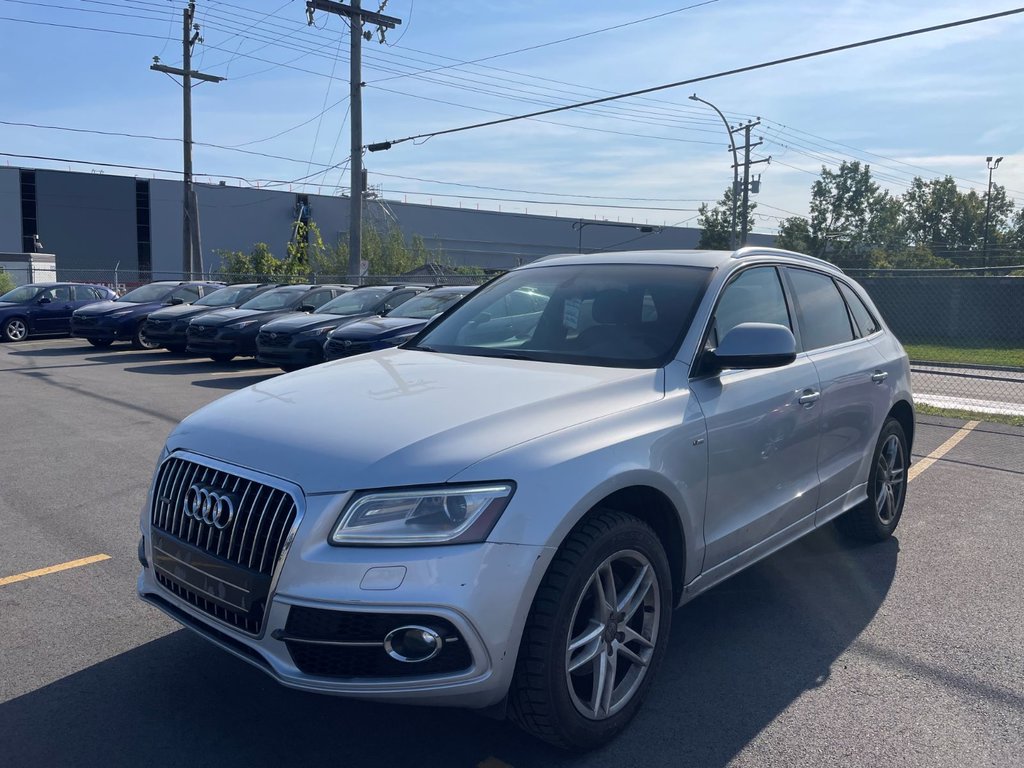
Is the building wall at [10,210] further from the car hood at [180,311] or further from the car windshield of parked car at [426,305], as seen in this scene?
the car windshield of parked car at [426,305]

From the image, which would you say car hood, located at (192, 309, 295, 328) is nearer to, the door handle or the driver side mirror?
the door handle

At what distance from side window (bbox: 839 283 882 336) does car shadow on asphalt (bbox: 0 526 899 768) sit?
2022 mm

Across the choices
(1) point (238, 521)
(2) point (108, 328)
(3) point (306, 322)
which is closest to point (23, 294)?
(2) point (108, 328)

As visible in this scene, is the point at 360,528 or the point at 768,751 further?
the point at 768,751

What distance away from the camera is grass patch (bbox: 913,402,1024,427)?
406 inches

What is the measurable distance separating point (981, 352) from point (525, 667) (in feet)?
78.9

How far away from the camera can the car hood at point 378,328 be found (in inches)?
505

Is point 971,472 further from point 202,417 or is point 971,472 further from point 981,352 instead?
point 981,352

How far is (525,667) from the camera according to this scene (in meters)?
2.89

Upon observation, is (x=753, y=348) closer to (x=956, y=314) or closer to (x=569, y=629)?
(x=569, y=629)

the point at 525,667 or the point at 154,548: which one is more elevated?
the point at 154,548

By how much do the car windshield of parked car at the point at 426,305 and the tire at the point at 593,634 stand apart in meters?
10.5

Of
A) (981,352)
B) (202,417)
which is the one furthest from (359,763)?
(981,352)

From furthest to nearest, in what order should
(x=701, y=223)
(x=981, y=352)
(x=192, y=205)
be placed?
(x=701, y=223) → (x=192, y=205) → (x=981, y=352)
